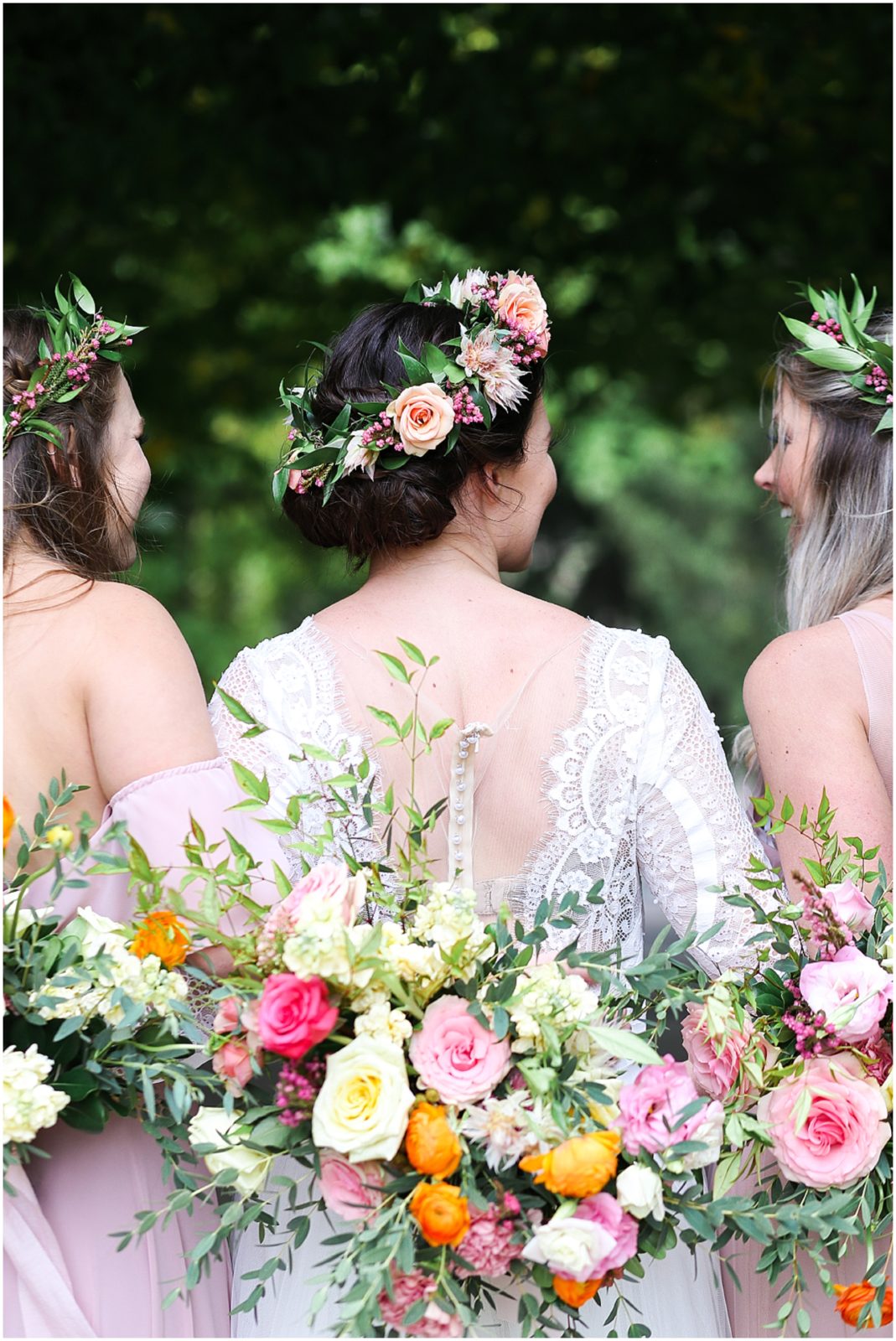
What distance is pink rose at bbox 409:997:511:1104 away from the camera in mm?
1842

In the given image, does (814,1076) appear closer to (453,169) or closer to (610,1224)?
(610,1224)

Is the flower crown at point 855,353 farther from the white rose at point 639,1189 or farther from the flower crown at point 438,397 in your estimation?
the white rose at point 639,1189

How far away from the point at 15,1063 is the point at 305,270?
226 inches

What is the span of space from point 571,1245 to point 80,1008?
745 millimetres

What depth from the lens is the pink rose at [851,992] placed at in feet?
6.54

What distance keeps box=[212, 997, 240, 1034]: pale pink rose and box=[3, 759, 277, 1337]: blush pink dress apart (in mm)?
183

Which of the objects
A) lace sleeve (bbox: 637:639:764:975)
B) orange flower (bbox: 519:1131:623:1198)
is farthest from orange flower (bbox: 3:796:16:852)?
lace sleeve (bbox: 637:639:764:975)

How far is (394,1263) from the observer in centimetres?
185

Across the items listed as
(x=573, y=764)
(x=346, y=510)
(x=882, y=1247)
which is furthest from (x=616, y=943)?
(x=346, y=510)

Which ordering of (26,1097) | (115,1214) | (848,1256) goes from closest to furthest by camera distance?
(26,1097), (115,1214), (848,1256)

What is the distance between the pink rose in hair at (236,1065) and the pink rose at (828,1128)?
29.5 inches

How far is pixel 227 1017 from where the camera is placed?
192 centimetres

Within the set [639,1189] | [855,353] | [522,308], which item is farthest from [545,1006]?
[855,353]

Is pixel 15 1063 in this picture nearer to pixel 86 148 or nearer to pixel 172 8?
pixel 86 148
